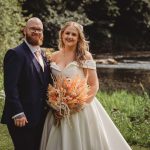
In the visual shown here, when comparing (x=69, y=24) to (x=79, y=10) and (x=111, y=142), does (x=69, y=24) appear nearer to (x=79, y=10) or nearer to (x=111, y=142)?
(x=111, y=142)

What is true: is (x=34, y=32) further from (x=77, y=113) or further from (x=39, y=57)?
(x=77, y=113)

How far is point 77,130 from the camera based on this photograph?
5812 millimetres

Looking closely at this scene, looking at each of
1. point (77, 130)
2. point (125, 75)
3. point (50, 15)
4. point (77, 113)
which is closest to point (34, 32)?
point (77, 113)

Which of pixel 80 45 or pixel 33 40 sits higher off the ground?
pixel 33 40

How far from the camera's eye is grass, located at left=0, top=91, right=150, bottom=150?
8359mm

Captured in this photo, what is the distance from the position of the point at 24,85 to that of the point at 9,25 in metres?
12.3

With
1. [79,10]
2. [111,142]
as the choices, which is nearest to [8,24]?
[111,142]

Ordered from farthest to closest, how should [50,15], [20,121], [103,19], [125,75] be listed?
[103,19] < [50,15] < [125,75] < [20,121]

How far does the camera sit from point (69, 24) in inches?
225

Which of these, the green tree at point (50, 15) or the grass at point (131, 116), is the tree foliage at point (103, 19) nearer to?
the green tree at point (50, 15)

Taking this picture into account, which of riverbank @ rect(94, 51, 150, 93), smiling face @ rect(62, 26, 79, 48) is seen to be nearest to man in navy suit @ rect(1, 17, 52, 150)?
smiling face @ rect(62, 26, 79, 48)

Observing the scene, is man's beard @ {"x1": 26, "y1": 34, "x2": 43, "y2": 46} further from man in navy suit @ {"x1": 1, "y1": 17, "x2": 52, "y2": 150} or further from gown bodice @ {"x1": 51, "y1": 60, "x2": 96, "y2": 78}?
gown bodice @ {"x1": 51, "y1": 60, "x2": 96, "y2": 78}

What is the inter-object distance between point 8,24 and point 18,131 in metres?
12.2

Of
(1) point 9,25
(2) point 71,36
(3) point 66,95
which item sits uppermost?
(2) point 71,36
